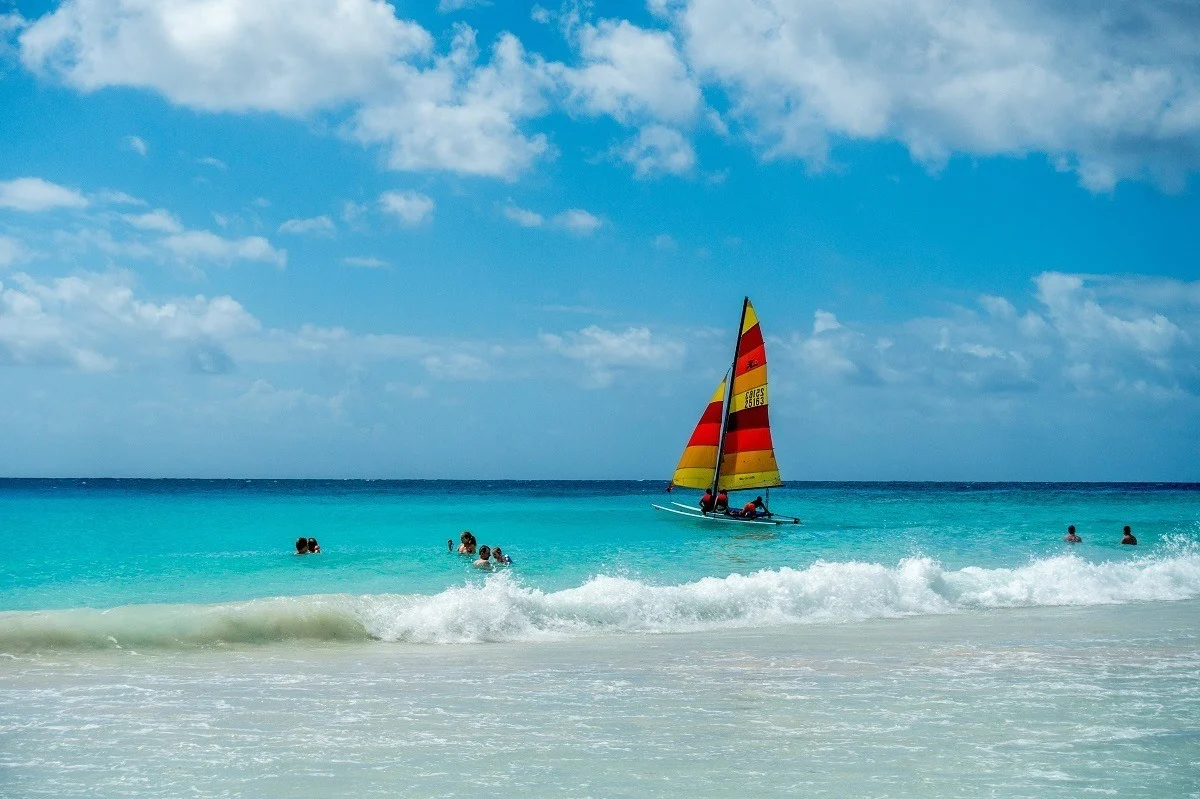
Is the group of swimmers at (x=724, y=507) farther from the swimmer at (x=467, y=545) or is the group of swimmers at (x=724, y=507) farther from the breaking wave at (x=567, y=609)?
the breaking wave at (x=567, y=609)

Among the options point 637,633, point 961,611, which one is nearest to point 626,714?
point 637,633

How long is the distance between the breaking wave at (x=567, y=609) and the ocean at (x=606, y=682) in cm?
4

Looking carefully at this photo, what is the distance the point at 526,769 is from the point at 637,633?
681 centimetres

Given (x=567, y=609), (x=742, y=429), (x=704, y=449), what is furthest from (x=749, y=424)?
(x=567, y=609)

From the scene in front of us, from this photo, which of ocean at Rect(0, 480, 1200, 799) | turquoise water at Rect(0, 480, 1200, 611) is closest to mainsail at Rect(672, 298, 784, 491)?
turquoise water at Rect(0, 480, 1200, 611)

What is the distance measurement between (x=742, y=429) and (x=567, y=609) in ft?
74.9

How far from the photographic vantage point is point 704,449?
37.7m

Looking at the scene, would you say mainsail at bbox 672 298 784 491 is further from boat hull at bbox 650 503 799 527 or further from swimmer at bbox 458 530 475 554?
swimmer at bbox 458 530 475 554

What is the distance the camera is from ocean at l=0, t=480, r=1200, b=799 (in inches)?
269

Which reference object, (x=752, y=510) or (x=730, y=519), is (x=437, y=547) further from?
(x=752, y=510)

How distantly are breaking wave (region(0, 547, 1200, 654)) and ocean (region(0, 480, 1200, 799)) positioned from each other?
0.04 metres

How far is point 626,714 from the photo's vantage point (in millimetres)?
8445

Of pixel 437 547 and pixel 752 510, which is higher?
pixel 752 510

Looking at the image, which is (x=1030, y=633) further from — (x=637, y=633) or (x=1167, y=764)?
(x=1167, y=764)
